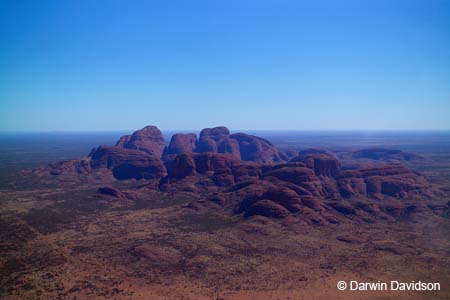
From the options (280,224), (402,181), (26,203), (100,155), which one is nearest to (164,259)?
(280,224)

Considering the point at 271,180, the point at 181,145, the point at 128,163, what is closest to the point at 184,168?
the point at 271,180

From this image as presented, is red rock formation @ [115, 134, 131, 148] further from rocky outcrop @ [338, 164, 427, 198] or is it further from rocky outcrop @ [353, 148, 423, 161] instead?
rocky outcrop @ [353, 148, 423, 161]

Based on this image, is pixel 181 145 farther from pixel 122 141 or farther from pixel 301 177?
pixel 301 177

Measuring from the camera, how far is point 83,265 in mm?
45969

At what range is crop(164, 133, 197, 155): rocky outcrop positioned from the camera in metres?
174

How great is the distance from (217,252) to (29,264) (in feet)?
83.7

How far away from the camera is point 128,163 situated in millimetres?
124625

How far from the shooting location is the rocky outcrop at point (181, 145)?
174 m

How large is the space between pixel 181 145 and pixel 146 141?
17.6 metres

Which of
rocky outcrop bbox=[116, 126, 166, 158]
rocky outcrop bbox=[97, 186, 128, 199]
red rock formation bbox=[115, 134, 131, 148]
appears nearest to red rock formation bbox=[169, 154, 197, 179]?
rocky outcrop bbox=[97, 186, 128, 199]

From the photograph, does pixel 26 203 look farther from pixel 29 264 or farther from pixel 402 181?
pixel 402 181

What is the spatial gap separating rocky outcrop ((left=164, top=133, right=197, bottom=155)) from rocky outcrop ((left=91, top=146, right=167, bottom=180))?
142 ft

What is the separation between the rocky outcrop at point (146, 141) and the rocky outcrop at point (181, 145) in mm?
6027

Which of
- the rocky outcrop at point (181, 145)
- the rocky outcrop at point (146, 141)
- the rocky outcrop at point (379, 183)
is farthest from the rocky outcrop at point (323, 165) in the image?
the rocky outcrop at point (146, 141)
